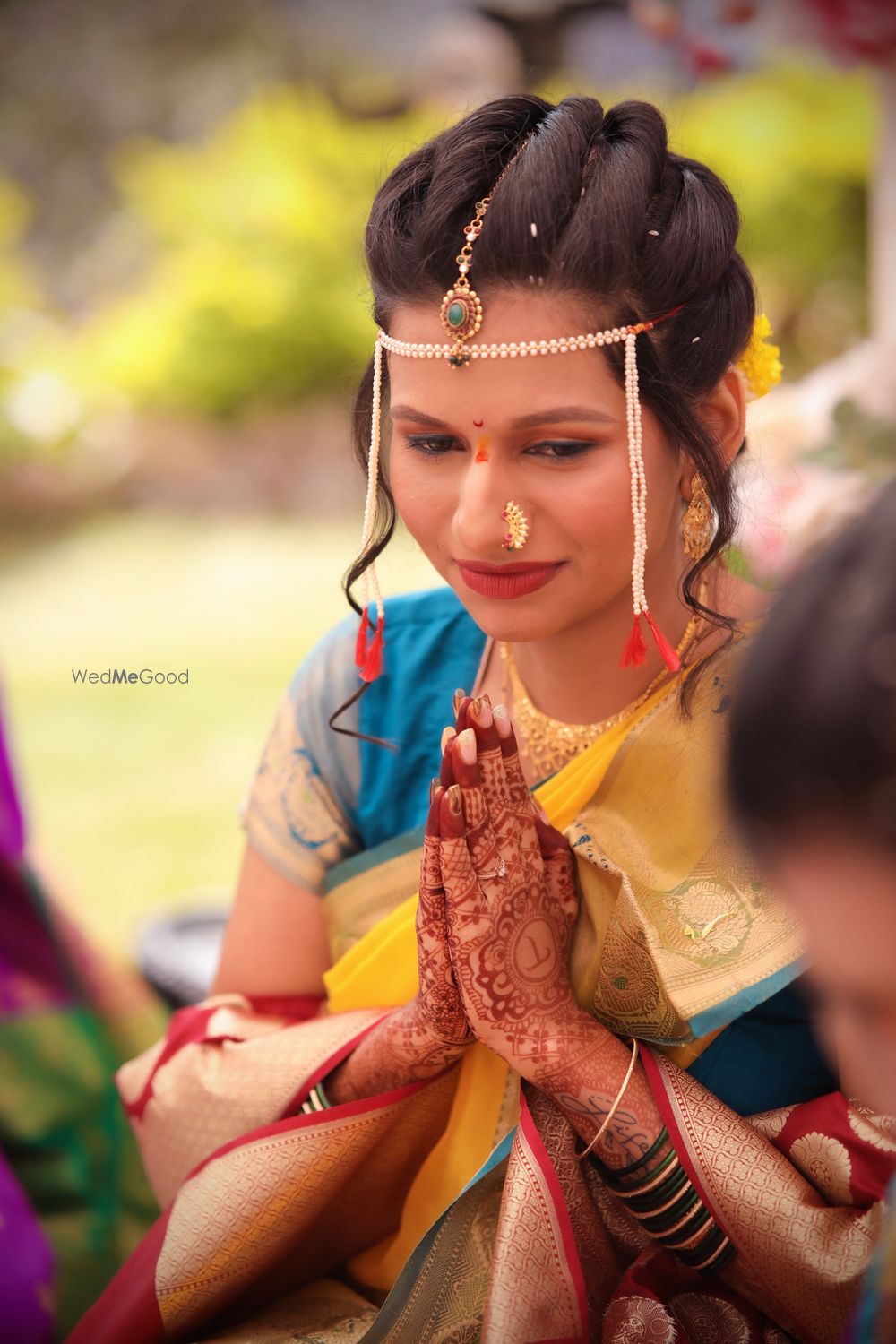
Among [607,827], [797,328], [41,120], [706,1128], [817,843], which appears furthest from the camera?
[41,120]

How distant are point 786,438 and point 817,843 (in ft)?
8.77

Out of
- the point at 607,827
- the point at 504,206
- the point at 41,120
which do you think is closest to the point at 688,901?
the point at 607,827

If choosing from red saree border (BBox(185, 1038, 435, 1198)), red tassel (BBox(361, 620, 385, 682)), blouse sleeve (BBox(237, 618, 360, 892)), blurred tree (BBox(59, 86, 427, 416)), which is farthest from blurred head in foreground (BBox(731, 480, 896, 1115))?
blurred tree (BBox(59, 86, 427, 416))

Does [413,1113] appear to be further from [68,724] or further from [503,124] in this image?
[68,724]

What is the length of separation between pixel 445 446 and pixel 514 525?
140mm

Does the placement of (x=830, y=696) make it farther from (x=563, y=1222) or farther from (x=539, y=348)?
(x=563, y=1222)

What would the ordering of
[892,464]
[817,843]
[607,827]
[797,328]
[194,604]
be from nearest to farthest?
[817,843], [607,827], [892,464], [194,604], [797,328]

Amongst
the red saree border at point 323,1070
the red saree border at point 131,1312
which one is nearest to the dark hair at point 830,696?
the red saree border at point 323,1070

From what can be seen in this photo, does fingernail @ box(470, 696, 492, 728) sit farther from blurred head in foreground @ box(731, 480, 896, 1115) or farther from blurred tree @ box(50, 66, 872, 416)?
blurred tree @ box(50, 66, 872, 416)

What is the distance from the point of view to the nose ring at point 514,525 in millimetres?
1430

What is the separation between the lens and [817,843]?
0.82 metres

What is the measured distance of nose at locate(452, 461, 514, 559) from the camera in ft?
4.67

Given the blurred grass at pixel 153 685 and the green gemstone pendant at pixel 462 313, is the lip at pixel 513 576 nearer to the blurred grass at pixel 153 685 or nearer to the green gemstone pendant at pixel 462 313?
the green gemstone pendant at pixel 462 313

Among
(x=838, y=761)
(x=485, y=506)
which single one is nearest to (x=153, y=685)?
(x=485, y=506)
